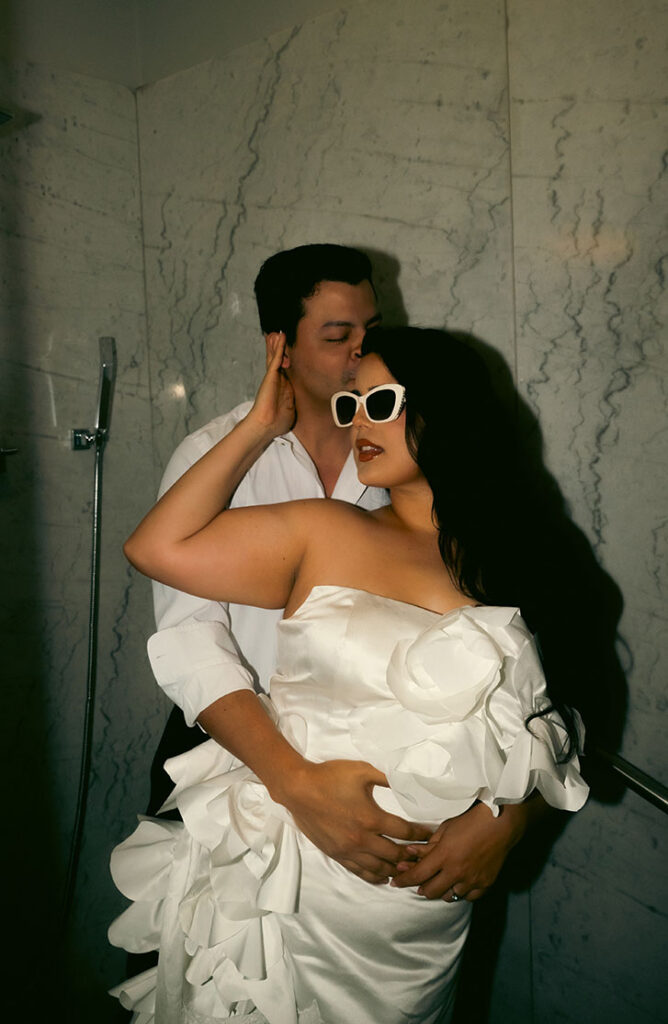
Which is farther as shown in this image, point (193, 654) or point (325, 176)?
point (325, 176)

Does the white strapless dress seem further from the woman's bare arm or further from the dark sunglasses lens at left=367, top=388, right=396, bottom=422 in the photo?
the dark sunglasses lens at left=367, top=388, right=396, bottom=422

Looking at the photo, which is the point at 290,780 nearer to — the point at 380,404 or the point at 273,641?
the point at 273,641

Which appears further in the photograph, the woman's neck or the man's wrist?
the woman's neck

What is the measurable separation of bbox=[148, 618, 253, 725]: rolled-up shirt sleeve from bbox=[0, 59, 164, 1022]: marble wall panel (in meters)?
0.84

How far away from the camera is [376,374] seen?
53.5 inches

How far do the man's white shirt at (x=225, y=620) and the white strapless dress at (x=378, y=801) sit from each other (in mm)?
226

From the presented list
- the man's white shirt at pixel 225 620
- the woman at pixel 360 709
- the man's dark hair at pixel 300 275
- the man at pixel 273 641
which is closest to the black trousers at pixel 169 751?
the man at pixel 273 641

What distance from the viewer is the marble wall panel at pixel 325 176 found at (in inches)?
67.9

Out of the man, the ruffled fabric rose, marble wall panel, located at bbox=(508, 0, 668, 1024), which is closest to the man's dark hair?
the man

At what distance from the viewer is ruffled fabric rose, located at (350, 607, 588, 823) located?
110 centimetres

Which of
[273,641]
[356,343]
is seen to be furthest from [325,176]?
[273,641]

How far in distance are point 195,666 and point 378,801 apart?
18.0 inches

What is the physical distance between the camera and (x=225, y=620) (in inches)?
62.2

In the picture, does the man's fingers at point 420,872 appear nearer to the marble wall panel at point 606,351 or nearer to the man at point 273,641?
the man at point 273,641
